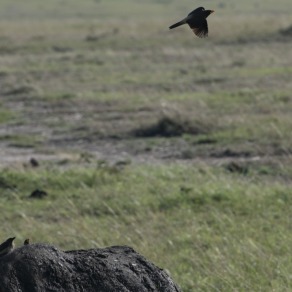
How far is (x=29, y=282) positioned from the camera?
16.5 feet

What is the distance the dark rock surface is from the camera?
502cm

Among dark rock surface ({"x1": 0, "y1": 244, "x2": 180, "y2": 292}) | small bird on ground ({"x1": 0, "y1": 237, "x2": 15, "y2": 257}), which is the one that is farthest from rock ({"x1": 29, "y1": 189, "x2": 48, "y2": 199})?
small bird on ground ({"x1": 0, "y1": 237, "x2": 15, "y2": 257})

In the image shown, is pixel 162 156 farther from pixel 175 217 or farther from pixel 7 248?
pixel 7 248

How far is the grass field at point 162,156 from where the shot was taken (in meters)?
9.84

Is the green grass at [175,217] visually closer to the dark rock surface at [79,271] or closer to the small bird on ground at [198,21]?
the dark rock surface at [79,271]

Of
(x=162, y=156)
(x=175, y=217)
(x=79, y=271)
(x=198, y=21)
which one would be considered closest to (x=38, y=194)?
(x=175, y=217)

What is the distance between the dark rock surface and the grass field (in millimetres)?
2488

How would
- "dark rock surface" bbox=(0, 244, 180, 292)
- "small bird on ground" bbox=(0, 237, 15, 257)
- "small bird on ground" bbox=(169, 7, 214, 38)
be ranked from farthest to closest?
"small bird on ground" bbox=(0, 237, 15, 257)
"dark rock surface" bbox=(0, 244, 180, 292)
"small bird on ground" bbox=(169, 7, 214, 38)

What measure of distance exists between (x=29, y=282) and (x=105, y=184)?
838 centimetres

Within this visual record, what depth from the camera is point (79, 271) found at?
5.23 metres

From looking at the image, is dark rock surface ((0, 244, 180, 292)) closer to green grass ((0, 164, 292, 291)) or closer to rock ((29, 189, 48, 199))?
green grass ((0, 164, 292, 291))

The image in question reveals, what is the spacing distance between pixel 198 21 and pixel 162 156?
505 inches

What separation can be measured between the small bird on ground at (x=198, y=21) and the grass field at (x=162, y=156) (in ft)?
11.9

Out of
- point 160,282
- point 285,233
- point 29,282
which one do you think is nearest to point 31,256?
point 29,282
